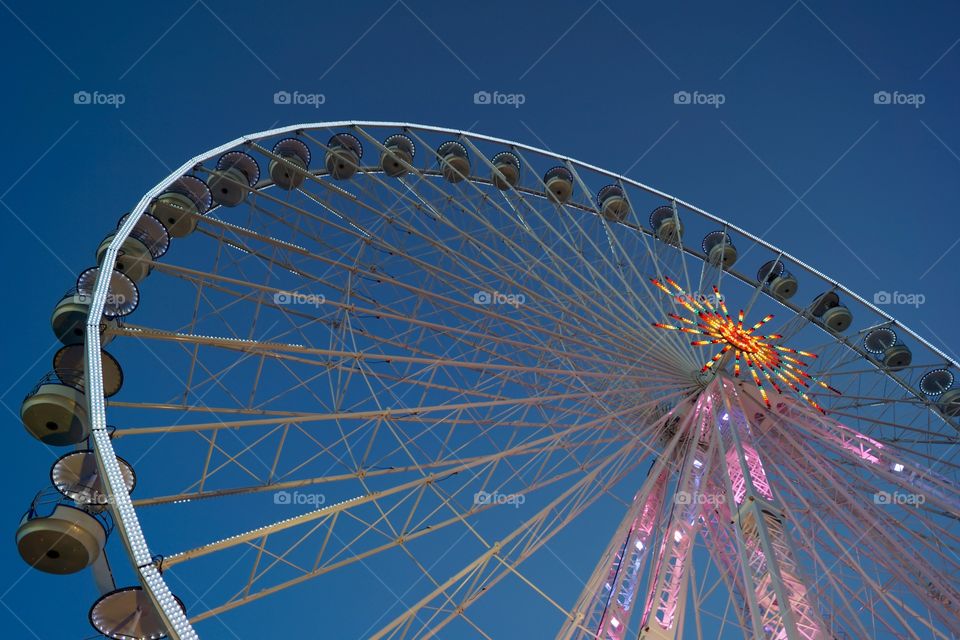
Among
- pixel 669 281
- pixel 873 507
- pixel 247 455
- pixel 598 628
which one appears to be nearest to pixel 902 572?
pixel 873 507

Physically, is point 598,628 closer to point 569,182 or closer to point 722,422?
point 722,422
